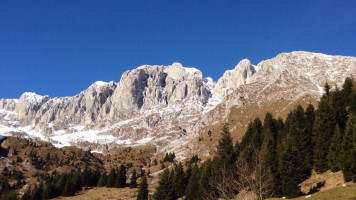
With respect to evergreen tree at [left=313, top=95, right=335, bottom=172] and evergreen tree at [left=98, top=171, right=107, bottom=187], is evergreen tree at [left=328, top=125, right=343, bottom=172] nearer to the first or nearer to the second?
evergreen tree at [left=313, top=95, right=335, bottom=172]

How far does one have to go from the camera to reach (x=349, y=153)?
4284 centimetres

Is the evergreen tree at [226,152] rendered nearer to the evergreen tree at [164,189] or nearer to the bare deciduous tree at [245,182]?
the evergreen tree at [164,189]

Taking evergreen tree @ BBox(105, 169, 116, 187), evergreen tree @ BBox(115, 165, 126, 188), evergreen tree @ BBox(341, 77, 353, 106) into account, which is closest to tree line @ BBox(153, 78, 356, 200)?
evergreen tree @ BBox(341, 77, 353, 106)

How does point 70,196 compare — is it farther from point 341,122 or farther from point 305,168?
point 341,122

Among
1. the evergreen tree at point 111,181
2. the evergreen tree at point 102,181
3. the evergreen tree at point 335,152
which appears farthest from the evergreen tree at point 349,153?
the evergreen tree at point 102,181

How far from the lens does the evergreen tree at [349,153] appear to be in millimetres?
40519

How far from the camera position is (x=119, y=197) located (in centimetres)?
9438

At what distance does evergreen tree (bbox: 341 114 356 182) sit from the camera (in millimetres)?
40519

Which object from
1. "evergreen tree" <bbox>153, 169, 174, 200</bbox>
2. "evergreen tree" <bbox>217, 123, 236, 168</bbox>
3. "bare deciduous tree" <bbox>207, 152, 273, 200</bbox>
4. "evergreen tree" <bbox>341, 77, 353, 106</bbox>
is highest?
"evergreen tree" <bbox>341, 77, 353, 106</bbox>

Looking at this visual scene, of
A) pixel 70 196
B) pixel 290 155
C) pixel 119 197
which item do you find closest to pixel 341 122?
pixel 290 155

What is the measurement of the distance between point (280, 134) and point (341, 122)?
16612mm

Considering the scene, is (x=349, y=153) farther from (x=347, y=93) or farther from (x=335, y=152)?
(x=347, y=93)

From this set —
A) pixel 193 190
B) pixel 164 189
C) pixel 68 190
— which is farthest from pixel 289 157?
pixel 68 190

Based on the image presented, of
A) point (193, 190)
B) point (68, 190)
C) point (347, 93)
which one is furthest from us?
point (68, 190)
